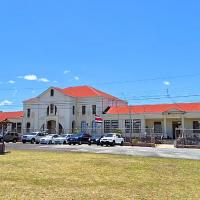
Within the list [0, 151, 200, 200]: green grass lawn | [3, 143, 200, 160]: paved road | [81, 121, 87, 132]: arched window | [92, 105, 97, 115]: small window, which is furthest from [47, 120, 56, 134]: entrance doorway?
[0, 151, 200, 200]: green grass lawn

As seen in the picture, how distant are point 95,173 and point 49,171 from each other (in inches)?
75.4

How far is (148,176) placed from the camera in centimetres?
1303

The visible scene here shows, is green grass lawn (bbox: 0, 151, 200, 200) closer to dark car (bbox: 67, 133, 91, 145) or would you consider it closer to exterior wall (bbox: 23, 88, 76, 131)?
dark car (bbox: 67, 133, 91, 145)

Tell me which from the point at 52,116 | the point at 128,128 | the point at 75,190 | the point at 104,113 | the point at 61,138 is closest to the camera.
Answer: the point at 75,190

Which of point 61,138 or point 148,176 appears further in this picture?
point 61,138

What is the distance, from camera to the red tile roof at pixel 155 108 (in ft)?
180

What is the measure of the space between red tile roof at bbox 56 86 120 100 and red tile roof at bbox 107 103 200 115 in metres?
4.93

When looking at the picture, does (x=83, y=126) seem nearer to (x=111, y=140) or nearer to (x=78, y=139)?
(x=78, y=139)

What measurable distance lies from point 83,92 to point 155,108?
16496 mm

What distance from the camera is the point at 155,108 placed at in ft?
192

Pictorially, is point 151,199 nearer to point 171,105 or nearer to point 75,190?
point 75,190

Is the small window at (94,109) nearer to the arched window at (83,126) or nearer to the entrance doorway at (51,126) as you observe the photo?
the arched window at (83,126)

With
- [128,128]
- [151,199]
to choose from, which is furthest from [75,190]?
[128,128]

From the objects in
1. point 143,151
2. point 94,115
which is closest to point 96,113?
point 94,115
